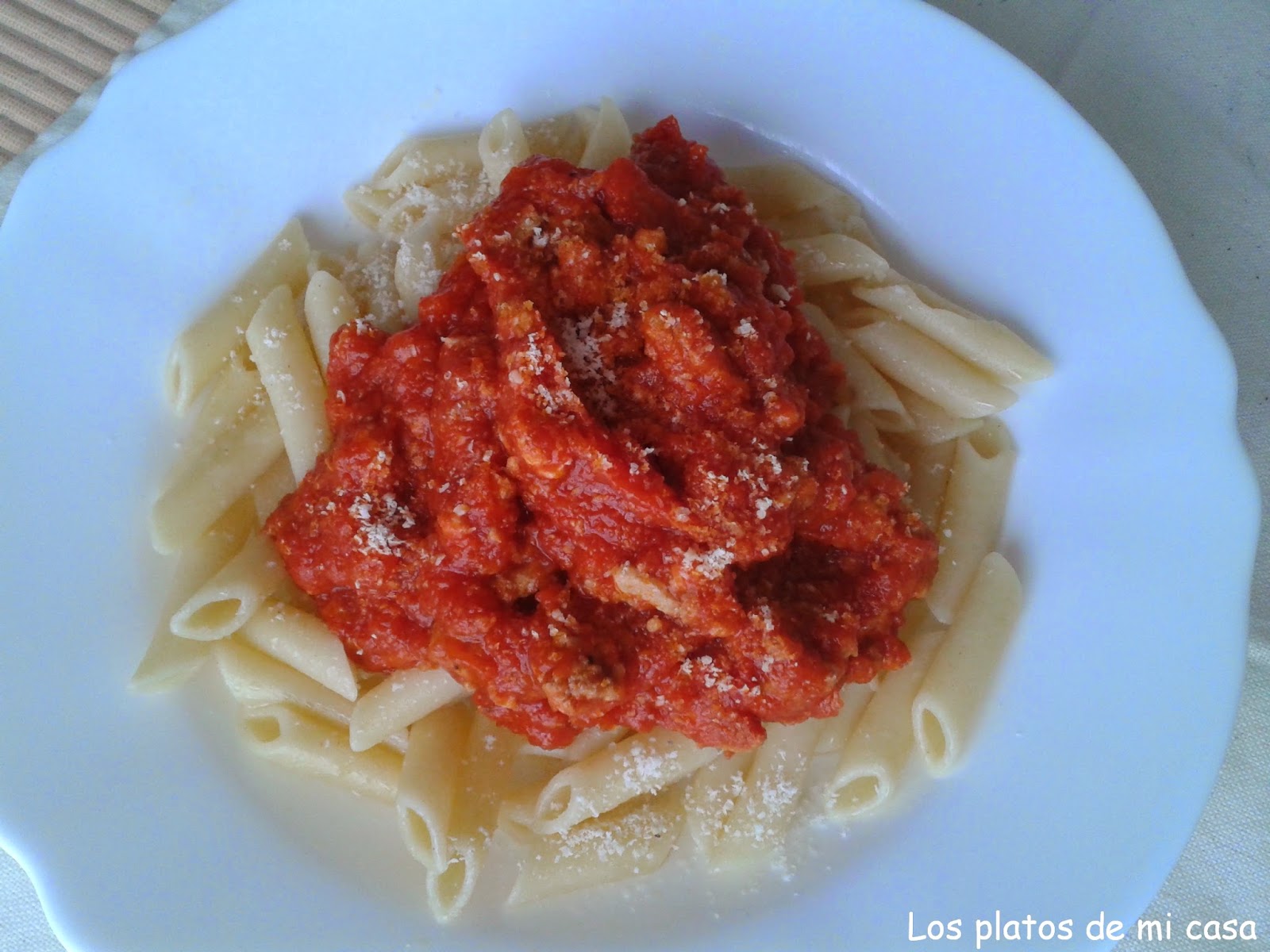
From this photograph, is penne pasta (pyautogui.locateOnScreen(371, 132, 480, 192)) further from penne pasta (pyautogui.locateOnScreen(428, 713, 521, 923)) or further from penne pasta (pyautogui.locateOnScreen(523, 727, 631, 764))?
penne pasta (pyautogui.locateOnScreen(523, 727, 631, 764))

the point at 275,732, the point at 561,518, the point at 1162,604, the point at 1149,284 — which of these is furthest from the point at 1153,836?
the point at 275,732

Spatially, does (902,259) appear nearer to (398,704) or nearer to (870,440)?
(870,440)

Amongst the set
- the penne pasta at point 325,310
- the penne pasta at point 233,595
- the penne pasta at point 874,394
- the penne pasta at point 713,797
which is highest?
the penne pasta at point 325,310

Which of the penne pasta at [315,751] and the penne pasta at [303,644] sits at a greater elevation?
the penne pasta at [303,644]

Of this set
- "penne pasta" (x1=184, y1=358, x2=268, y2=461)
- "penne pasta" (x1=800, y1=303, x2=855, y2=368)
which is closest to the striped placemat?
"penne pasta" (x1=184, y1=358, x2=268, y2=461)

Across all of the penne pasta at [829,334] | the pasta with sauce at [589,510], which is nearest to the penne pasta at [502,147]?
the pasta with sauce at [589,510]

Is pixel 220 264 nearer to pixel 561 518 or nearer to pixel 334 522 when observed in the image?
pixel 334 522

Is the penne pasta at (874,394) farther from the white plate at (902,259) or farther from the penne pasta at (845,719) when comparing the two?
the penne pasta at (845,719)
